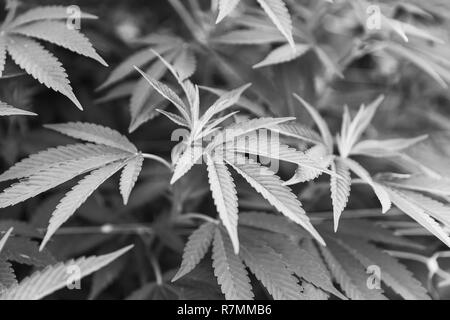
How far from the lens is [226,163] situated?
0.89 metres

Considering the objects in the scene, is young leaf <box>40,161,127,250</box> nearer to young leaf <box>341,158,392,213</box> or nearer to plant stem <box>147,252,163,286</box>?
plant stem <box>147,252,163,286</box>

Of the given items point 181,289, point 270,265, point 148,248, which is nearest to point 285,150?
point 270,265

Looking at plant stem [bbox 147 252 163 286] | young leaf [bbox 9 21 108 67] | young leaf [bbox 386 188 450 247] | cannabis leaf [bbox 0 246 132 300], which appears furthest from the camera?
plant stem [bbox 147 252 163 286]

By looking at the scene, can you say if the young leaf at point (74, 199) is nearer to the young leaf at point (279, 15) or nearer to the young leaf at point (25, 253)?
the young leaf at point (25, 253)

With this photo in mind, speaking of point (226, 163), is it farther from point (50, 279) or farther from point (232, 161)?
point (50, 279)

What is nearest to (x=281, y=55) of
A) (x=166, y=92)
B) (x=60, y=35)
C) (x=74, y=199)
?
(x=166, y=92)

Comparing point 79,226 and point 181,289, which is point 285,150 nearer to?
point 181,289

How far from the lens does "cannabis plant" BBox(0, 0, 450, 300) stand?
781 millimetres

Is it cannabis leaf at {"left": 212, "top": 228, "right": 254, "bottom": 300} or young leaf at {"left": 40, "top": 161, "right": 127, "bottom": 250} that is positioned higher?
young leaf at {"left": 40, "top": 161, "right": 127, "bottom": 250}

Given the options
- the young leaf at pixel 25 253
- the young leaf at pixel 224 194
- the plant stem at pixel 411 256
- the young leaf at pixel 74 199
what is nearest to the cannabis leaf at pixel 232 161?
the young leaf at pixel 224 194

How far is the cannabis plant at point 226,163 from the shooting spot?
781 millimetres

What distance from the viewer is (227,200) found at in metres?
0.72

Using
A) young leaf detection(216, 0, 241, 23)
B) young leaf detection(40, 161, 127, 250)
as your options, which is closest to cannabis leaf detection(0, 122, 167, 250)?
young leaf detection(40, 161, 127, 250)
